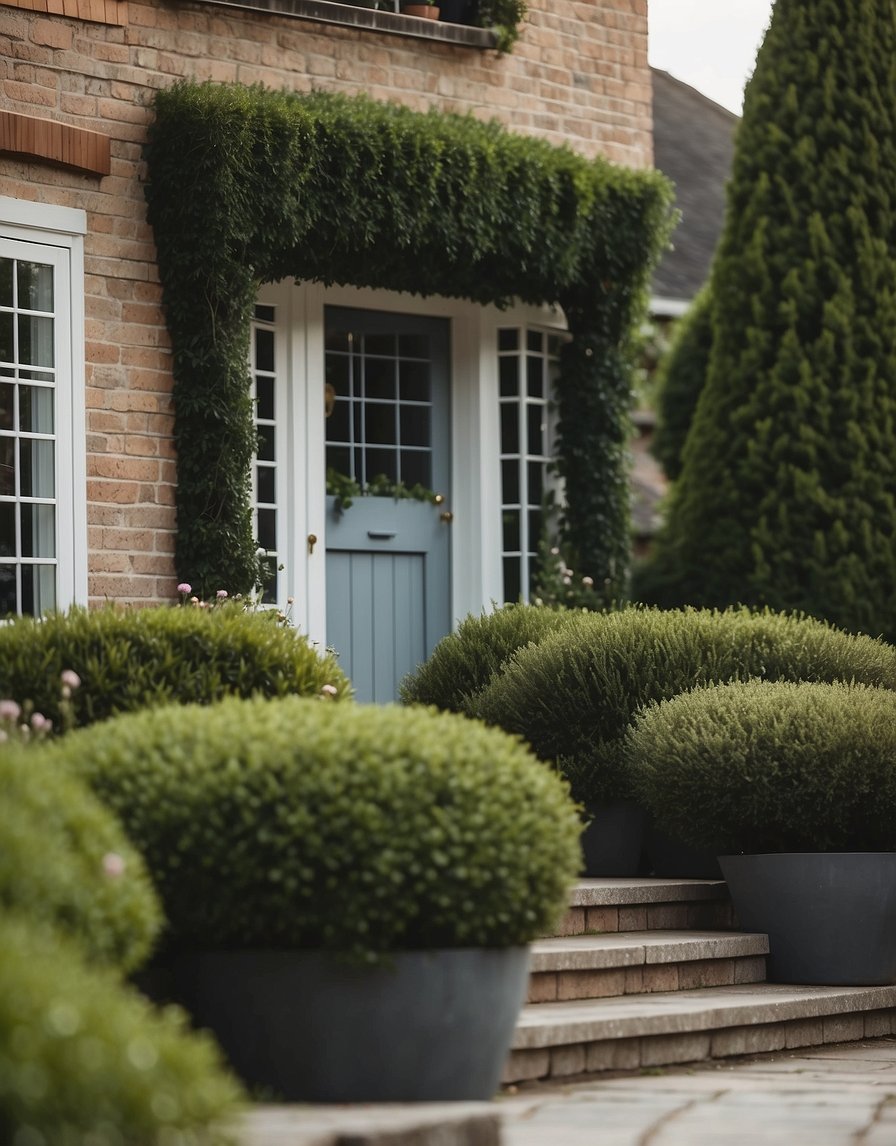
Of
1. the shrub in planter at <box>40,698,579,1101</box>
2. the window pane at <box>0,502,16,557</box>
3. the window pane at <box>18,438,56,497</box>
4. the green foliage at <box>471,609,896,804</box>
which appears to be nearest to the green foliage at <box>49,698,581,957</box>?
the shrub in planter at <box>40,698,579,1101</box>

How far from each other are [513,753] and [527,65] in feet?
19.9

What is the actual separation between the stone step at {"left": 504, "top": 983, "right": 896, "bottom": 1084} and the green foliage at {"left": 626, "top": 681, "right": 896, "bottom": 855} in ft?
1.89

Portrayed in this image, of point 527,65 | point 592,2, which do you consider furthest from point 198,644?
point 592,2

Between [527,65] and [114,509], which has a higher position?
[527,65]

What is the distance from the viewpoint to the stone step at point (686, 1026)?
217 inches

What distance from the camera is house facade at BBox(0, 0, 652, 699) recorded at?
26.9 feet

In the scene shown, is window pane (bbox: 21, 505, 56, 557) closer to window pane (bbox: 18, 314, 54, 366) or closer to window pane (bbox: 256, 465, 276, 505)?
window pane (bbox: 18, 314, 54, 366)

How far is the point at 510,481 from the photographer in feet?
33.2

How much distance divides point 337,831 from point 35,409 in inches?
165

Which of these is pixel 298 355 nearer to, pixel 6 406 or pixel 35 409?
pixel 35 409

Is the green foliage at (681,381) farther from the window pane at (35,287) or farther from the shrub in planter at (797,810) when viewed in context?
the shrub in planter at (797,810)

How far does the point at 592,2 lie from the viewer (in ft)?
34.3

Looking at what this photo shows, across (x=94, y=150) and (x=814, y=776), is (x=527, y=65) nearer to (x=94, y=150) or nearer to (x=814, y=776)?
(x=94, y=150)

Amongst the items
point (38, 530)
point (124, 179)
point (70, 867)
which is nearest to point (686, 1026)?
point (70, 867)
